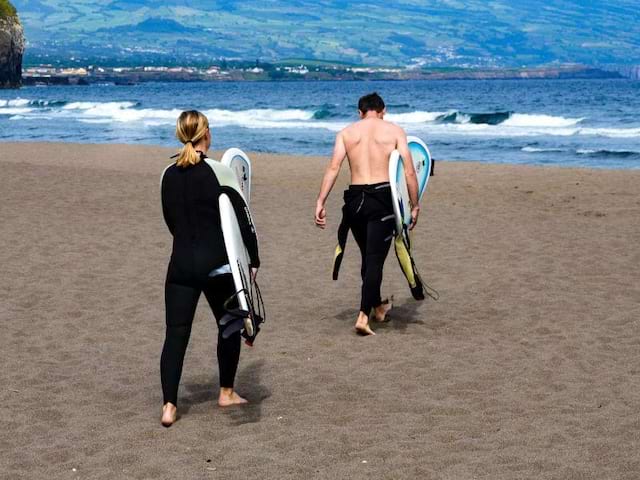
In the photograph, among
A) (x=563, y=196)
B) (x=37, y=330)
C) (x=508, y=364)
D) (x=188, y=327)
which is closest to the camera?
(x=188, y=327)

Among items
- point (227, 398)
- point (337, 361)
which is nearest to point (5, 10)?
point (337, 361)

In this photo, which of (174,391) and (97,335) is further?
(97,335)

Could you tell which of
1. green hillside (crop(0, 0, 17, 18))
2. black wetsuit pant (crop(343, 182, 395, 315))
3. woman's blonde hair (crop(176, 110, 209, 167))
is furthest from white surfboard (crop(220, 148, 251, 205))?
green hillside (crop(0, 0, 17, 18))

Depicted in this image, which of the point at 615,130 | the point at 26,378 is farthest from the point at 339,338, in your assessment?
the point at 615,130

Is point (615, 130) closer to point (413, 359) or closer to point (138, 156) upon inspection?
point (138, 156)

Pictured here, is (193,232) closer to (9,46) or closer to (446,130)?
(446,130)

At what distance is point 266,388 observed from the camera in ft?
20.9

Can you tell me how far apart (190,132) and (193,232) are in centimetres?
50

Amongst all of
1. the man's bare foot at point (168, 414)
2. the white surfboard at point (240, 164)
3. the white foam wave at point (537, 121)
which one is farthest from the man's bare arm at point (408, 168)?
the white foam wave at point (537, 121)

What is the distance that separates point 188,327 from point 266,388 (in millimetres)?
1000

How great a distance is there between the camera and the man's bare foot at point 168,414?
18.4 ft

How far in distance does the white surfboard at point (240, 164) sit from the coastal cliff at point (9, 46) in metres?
112

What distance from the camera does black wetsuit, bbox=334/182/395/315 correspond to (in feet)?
24.3

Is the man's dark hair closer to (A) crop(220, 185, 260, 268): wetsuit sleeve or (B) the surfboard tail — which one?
(B) the surfboard tail
